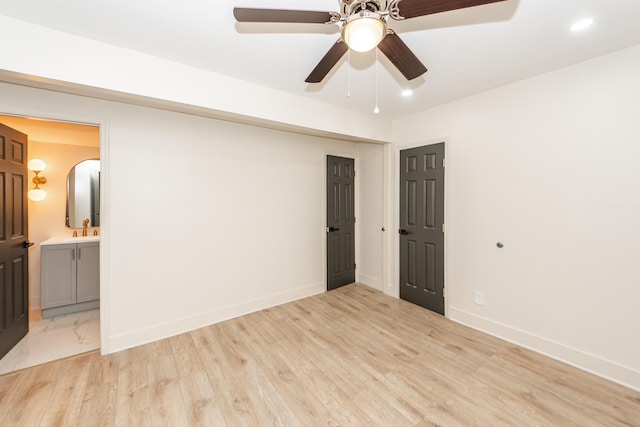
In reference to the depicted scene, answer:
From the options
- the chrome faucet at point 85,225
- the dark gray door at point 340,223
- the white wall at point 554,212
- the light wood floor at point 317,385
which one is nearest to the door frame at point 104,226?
the light wood floor at point 317,385

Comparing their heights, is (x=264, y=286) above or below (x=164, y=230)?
below

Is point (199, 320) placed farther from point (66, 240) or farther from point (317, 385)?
point (66, 240)

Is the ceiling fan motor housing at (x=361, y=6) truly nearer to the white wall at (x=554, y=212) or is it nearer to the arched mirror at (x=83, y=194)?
the white wall at (x=554, y=212)

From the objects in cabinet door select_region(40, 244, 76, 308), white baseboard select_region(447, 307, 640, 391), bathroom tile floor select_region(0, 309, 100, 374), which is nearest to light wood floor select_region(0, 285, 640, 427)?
white baseboard select_region(447, 307, 640, 391)

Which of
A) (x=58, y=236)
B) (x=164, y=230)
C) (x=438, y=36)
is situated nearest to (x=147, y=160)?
(x=164, y=230)

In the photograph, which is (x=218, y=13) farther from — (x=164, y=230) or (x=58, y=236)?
(x=58, y=236)

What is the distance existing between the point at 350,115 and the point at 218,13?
202 centimetres

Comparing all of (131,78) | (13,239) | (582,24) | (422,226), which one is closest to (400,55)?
(582,24)

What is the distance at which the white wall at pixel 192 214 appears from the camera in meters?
2.51

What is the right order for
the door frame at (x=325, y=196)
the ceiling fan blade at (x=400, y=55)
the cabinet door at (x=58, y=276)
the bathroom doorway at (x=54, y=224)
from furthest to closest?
the door frame at (x=325, y=196) → the cabinet door at (x=58, y=276) → the bathroom doorway at (x=54, y=224) → the ceiling fan blade at (x=400, y=55)

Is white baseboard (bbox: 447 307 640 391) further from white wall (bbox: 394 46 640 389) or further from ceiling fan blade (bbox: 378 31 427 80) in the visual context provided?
ceiling fan blade (bbox: 378 31 427 80)

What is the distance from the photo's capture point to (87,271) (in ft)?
11.4

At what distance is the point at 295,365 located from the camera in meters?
2.35

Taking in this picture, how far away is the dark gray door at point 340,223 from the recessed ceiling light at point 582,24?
279 centimetres
